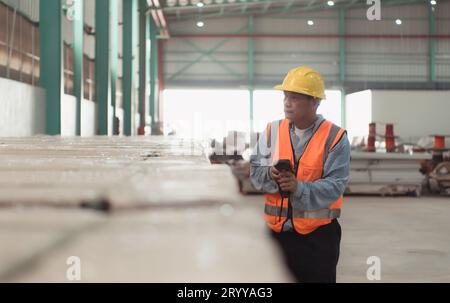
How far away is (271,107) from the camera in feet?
89.8

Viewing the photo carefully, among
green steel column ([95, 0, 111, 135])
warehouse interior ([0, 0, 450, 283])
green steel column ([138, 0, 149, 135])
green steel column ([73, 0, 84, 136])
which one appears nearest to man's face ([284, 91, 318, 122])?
warehouse interior ([0, 0, 450, 283])

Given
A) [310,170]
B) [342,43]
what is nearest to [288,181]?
[310,170]

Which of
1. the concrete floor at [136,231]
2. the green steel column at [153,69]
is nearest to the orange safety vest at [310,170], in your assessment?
the concrete floor at [136,231]

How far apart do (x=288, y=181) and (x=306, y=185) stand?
13 cm

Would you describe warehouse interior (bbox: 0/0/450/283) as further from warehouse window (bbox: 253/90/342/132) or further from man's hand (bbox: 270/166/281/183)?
man's hand (bbox: 270/166/281/183)

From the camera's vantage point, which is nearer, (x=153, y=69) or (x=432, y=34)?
(x=153, y=69)

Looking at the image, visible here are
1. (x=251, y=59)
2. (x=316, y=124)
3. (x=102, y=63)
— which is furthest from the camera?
(x=251, y=59)

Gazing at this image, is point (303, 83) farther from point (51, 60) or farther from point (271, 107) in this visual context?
point (271, 107)

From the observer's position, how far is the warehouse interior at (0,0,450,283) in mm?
634

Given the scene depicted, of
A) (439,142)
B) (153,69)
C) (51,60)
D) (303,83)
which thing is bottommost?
(439,142)

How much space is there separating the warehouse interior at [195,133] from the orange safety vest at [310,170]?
485 mm

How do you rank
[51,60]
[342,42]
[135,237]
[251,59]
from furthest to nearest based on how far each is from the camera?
[342,42] → [251,59] → [51,60] → [135,237]

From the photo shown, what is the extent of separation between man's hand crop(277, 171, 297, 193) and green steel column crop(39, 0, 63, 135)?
575 cm

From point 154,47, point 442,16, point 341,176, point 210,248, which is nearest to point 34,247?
point 210,248
